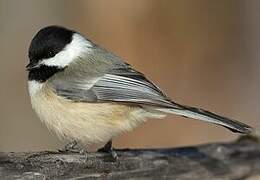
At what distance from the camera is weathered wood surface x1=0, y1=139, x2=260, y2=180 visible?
268 cm

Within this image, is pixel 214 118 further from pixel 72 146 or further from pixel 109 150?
pixel 72 146

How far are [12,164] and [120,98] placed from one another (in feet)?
2.42

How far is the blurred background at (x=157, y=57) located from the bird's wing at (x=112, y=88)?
83.5 inches

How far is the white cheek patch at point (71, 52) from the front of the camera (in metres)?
3.25

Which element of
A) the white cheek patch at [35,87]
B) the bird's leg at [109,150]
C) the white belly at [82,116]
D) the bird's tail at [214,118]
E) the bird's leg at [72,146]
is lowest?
the bird's leg at [72,146]

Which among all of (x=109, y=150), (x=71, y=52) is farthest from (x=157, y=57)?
(x=109, y=150)

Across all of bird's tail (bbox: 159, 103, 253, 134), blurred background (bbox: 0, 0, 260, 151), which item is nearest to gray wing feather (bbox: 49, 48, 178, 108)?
bird's tail (bbox: 159, 103, 253, 134)

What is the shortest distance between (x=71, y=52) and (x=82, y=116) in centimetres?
39

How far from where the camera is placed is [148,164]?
2998 millimetres

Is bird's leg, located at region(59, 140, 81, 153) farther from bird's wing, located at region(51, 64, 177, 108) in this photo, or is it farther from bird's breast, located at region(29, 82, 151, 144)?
bird's wing, located at region(51, 64, 177, 108)

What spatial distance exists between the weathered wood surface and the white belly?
0.49ft

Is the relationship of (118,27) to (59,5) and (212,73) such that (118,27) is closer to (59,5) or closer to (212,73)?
(59,5)

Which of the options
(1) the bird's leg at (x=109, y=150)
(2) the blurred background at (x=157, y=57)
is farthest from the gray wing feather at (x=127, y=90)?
(2) the blurred background at (x=157, y=57)

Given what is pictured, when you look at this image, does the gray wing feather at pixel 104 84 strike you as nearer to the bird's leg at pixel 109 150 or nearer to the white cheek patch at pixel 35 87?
the white cheek patch at pixel 35 87
